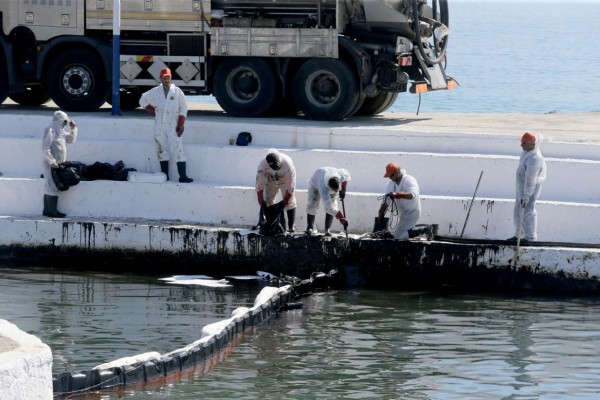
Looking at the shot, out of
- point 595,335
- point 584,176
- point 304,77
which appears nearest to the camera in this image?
point 595,335

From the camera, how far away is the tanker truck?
65.5ft

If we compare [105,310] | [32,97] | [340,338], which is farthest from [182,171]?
[32,97]

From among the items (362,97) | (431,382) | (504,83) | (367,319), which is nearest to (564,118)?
(362,97)

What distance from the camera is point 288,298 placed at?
15688 millimetres

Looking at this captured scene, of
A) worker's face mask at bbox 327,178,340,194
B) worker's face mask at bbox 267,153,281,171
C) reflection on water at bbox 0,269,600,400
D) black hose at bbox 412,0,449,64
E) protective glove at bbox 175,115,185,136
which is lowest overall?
reflection on water at bbox 0,269,600,400

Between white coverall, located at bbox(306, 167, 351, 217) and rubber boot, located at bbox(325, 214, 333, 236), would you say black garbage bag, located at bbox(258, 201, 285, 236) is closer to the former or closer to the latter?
white coverall, located at bbox(306, 167, 351, 217)

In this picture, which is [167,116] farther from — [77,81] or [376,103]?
[376,103]

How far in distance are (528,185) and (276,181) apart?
299 centimetres

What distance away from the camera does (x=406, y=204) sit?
16359mm

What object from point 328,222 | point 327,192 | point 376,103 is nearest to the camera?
point 327,192

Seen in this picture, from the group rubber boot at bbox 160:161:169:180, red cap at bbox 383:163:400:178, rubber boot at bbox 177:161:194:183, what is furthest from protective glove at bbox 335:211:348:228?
rubber boot at bbox 160:161:169:180

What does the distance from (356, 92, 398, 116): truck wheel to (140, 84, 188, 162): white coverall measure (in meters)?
4.36

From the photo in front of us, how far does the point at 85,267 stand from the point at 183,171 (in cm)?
176

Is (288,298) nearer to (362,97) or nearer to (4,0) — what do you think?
(362,97)
